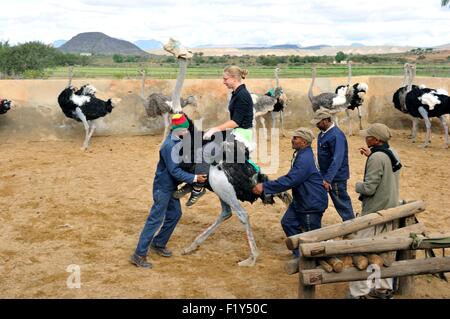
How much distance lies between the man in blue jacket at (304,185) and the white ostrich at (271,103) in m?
7.03

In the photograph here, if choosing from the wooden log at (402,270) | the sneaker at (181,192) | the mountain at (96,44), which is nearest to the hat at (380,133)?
the wooden log at (402,270)

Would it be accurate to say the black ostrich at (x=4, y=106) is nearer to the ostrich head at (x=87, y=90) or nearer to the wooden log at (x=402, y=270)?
the ostrich head at (x=87, y=90)

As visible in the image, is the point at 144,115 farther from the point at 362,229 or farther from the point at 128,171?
the point at 362,229

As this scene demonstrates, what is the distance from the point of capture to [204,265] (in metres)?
5.43

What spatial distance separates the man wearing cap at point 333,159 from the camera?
5555 millimetres

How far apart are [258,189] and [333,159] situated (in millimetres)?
921

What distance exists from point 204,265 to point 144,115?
7795 mm

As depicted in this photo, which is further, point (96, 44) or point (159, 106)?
point (96, 44)

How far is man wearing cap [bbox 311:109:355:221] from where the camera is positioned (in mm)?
5555

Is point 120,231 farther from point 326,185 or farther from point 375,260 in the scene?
point 375,260

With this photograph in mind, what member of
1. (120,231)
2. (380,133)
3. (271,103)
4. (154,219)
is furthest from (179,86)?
(271,103)

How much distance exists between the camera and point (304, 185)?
5152 millimetres

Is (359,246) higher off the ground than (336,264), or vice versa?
(359,246)
